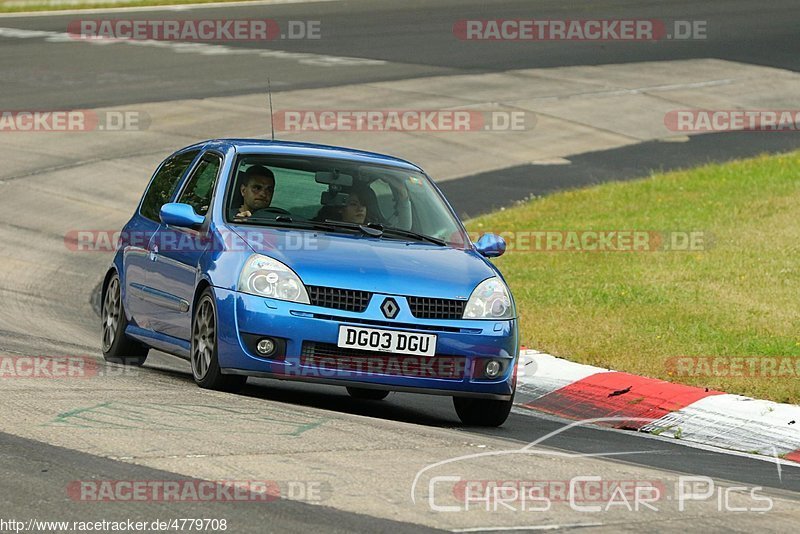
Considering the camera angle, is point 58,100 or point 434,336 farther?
point 58,100

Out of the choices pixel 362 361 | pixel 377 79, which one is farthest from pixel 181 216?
pixel 377 79

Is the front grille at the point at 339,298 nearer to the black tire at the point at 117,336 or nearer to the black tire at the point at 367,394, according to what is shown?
the black tire at the point at 367,394

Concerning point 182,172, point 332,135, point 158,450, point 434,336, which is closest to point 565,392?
point 434,336

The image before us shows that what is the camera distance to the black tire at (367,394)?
10.4 m

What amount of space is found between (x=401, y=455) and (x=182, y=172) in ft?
13.3

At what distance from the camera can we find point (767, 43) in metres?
34.5

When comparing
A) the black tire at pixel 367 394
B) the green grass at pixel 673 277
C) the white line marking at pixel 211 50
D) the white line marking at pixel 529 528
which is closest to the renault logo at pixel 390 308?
the black tire at pixel 367 394

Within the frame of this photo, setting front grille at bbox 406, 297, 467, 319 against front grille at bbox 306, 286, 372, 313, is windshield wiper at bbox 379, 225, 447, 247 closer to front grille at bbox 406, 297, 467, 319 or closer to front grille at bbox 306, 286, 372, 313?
front grille at bbox 406, 297, 467, 319

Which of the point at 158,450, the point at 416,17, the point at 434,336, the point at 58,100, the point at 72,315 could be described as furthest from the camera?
the point at 416,17

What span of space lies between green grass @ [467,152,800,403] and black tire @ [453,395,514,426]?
1895 mm

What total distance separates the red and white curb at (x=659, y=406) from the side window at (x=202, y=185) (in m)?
2.58

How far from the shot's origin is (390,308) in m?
8.64

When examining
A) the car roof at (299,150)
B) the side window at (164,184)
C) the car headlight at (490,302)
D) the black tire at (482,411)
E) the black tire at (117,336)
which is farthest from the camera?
the black tire at (117,336)

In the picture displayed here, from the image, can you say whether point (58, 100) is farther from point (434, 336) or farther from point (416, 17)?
point (434, 336)
